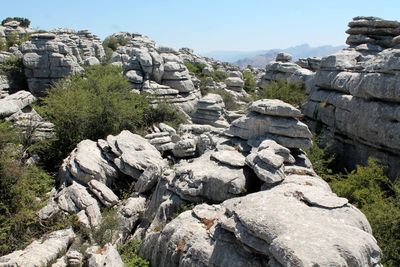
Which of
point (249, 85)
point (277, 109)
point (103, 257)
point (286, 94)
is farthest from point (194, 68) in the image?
point (103, 257)

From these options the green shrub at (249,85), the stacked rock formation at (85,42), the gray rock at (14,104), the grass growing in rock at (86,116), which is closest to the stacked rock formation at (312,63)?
the green shrub at (249,85)

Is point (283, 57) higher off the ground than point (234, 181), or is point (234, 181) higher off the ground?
point (234, 181)

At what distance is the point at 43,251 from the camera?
12.6 meters

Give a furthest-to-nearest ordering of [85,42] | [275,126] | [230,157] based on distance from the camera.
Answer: [85,42] → [275,126] → [230,157]

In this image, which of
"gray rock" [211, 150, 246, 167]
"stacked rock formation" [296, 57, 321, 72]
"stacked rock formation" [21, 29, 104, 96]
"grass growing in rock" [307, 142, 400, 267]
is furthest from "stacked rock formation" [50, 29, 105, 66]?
"grass growing in rock" [307, 142, 400, 267]

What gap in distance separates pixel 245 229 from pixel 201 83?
105 feet

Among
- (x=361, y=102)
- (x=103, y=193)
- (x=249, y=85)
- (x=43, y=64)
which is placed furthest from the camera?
(x=249, y=85)

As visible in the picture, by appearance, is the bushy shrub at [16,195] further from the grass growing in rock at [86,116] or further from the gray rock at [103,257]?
the gray rock at [103,257]

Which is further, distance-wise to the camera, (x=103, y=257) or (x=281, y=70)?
(x=281, y=70)

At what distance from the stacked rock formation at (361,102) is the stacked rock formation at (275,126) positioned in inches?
175

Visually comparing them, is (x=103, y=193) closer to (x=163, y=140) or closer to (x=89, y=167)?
(x=89, y=167)

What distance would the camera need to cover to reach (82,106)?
2222cm

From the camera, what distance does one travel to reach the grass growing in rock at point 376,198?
12.0 m

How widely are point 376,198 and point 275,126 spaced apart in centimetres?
438
